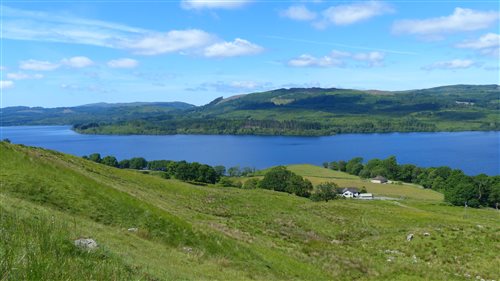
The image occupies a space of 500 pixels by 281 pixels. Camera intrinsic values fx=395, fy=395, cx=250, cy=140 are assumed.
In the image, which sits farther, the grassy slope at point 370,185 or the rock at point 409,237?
the grassy slope at point 370,185

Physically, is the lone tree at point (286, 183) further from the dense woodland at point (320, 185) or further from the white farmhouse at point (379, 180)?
the white farmhouse at point (379, 180)

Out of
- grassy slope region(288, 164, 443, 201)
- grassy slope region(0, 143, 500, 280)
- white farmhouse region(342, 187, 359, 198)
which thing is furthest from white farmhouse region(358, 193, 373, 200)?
grassy slope region(0, 143, 500, 280)

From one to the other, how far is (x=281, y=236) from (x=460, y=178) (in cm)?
11167

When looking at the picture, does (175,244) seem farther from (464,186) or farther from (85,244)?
(464,186)

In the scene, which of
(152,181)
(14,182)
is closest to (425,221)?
(152,181)

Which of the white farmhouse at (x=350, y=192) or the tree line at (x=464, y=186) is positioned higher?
the tree line at (x=464, y=186)

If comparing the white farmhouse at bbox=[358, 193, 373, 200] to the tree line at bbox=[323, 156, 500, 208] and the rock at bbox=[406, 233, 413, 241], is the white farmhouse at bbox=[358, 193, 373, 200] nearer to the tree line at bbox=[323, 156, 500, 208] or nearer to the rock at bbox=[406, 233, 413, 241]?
the tree line at bbox=[323, 156, 500, 208]

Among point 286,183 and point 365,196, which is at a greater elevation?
point 286,183

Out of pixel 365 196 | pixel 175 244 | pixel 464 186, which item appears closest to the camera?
pixel 175 244

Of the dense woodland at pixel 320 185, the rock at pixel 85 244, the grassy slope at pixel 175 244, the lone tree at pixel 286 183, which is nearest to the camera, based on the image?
the grassy slope at pixel 175 244

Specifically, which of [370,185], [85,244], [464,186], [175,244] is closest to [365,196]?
[370,185]

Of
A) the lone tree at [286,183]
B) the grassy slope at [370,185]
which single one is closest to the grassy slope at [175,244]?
the lone tree at [286,183]

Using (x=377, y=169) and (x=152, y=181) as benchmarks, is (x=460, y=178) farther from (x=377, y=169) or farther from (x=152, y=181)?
(x=152, y=181)

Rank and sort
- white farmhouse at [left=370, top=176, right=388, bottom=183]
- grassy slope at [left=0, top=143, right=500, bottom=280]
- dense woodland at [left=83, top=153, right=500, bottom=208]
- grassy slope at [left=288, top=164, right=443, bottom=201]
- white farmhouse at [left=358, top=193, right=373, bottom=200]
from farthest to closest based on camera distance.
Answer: white farmhouse at [left=370, top=176, right=388, bottom=183] < grassy slope at [left=288, top=164, right=443, bottom=201] < white farmhouse at [left=358, top=193, right=373, bottom=200] < dense woodland at [left=83, top=153, right=500, bottom=208] < grassy slope at [left=0, top=143, right=500, bottom=280]
